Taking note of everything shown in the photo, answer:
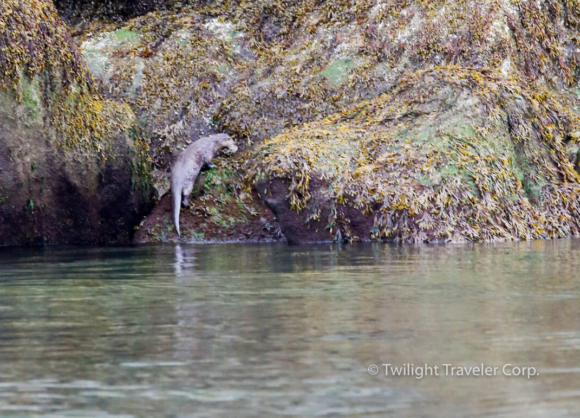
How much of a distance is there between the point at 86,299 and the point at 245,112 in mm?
8948

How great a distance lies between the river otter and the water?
497 centimetres

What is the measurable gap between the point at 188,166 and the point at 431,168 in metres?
3.17

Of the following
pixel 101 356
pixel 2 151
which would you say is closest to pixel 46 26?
pixel 2 151

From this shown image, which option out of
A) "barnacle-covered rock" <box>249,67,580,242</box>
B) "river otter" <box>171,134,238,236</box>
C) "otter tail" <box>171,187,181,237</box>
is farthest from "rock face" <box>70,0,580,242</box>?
"otter tail" <box>171,187,181,237</box>

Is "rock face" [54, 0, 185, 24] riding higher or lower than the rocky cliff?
higher

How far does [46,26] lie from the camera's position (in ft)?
37.4

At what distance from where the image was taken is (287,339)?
12.2 ft

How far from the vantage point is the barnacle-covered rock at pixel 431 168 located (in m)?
10.7

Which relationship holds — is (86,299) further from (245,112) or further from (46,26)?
(245,112)

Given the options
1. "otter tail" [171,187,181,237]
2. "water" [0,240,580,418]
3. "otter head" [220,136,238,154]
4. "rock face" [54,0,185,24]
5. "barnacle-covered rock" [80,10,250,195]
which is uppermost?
"rock face" [54,0,185,24]

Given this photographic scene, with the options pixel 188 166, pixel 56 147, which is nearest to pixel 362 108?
pixel 188 166

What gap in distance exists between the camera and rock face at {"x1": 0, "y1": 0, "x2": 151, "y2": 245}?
1093 cm

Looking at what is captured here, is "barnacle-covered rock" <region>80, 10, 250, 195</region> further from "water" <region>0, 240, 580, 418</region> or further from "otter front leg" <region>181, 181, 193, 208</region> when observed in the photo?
"water" <region>0, 240, 580, 418</region>

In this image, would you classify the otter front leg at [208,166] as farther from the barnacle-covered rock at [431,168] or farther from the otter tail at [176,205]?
the barnacle-covered rock at [431,168]
